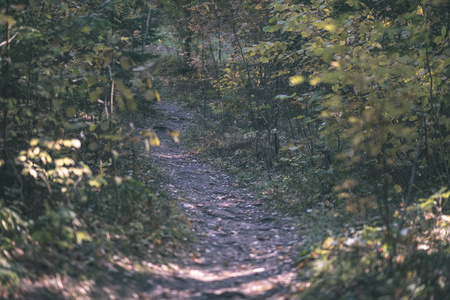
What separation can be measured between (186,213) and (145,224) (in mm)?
1537

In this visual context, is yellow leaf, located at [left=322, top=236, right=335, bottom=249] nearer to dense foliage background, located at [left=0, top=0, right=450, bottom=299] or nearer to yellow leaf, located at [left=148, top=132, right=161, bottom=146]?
dense foliage background, located at [left=0, top=0, right=450, bottom=299]

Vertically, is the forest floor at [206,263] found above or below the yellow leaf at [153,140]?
below

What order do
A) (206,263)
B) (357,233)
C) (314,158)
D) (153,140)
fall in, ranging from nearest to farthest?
(153,140) < (357,233) < (206,263) < (314,158)

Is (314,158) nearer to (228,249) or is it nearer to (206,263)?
(228,249)

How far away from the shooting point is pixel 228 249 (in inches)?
213

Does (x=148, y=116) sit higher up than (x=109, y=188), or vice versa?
(x=109, y=188)

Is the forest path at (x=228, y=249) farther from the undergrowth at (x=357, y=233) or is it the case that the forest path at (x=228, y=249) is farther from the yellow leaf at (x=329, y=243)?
the yellow leaf at (x=329, y=243)

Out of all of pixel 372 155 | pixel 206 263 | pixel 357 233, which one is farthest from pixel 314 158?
pixel 206 263

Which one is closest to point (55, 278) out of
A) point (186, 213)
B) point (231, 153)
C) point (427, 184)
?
point (186, 213)

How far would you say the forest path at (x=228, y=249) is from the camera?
397 cm

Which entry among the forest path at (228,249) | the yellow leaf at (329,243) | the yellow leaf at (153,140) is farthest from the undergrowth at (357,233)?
the yellow leaf at (153,140)

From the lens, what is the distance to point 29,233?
13.7 feet

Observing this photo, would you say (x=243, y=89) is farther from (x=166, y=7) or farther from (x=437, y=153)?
(x=166, y=7)

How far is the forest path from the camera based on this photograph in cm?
397
